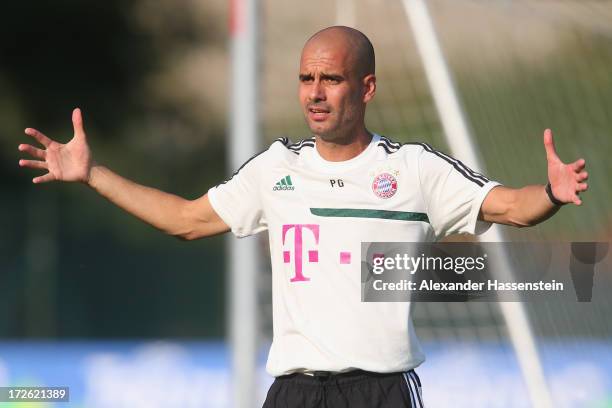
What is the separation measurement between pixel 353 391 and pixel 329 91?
113 centimetres

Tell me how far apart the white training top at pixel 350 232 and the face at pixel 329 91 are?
156 millimetres

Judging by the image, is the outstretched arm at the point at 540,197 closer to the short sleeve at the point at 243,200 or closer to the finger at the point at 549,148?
the finger at the point at 549,148

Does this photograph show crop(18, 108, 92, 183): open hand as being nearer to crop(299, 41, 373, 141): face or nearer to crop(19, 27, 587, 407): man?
crop(19, 27, 587, 407): man

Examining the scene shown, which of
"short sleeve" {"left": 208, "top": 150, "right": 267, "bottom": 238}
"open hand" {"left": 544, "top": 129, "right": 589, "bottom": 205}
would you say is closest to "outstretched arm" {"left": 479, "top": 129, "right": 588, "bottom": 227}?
"open hand" {"left": 544, "top": 129, "right": 589, "bottom": 205}

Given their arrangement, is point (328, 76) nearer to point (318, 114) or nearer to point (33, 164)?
point (318, 114)

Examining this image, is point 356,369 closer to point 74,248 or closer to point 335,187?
point 335,187

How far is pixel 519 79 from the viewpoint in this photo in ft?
48.4

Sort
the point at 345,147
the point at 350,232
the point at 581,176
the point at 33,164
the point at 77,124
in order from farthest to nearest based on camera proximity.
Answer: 1. the point at 77,124
2. the point at 33,164
3. the point at 345,147
4. the point at 350,232
5. the point at 581,176

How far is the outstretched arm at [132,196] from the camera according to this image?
193 inches

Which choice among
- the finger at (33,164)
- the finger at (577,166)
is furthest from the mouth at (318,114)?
the finger at (33,164)

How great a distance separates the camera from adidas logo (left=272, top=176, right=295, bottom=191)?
466cm

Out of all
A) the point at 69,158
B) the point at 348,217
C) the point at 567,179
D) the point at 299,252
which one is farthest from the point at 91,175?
the point at 567,179

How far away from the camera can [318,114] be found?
14.9 feet

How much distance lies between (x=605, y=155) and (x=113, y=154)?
1411 centimetres
